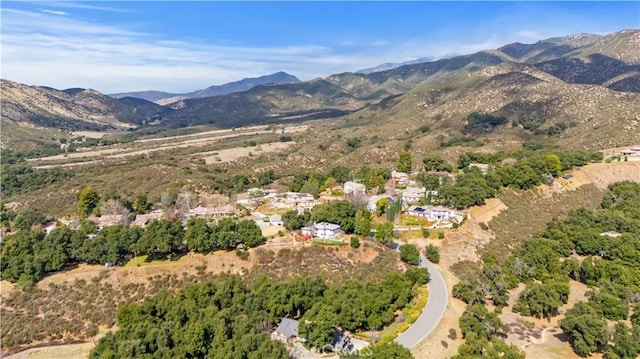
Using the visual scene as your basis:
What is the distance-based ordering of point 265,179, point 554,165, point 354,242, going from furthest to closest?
point 265,179 < point 554,165 < point 354,242

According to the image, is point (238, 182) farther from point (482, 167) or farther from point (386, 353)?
point (386, 353)

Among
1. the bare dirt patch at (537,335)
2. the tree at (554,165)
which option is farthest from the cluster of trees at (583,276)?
the tree at (554,165)

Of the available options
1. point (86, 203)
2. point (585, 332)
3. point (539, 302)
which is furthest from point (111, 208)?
point (585, 332)

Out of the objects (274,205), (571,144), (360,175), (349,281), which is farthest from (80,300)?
(571,144)

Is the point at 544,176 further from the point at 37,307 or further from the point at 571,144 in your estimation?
the point at 37,307

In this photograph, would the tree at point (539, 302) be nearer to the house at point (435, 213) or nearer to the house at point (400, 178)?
the house at point (435, 213)
